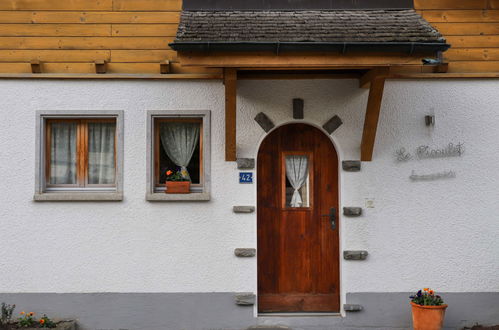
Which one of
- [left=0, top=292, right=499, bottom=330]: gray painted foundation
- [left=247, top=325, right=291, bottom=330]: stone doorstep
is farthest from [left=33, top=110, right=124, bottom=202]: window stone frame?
[left=247, top=325, right=291, bottom=330]: stone doorstep

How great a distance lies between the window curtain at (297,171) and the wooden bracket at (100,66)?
2730 millimetres

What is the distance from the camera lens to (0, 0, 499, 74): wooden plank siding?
723 centimetres

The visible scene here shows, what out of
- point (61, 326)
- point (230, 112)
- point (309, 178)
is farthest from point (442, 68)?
point (61, 326)

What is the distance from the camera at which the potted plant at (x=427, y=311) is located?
6.52 meters

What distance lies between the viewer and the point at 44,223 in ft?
23.2

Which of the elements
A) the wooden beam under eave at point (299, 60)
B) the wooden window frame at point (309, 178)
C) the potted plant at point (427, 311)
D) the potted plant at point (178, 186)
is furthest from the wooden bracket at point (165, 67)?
the potted plant at point (427, 311)

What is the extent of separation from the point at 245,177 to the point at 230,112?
925 mm

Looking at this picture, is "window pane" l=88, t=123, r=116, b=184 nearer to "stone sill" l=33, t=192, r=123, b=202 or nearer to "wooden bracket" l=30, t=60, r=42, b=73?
"stone sill" l=33, t=192, r=123, b=202

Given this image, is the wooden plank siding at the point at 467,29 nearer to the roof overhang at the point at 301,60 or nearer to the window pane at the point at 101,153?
the roof overhang at the point at 301,60

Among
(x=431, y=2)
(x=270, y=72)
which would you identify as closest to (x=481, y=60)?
(x=431, y=2)

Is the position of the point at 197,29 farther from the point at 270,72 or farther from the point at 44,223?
the point at 44,223

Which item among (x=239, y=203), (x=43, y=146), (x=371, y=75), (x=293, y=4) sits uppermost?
(x=293, y=4)

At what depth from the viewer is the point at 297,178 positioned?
24.3 feet

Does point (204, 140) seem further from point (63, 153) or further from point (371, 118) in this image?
point (371, 118)
